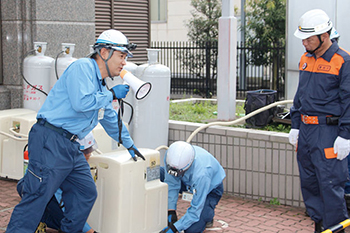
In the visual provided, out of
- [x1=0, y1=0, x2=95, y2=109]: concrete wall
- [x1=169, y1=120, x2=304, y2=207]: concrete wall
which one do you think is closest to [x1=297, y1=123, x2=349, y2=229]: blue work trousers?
Result: [x1=169, y1=120, x2=304, y2=207]: concrete wall

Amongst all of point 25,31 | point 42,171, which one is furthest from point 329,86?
point 25,31

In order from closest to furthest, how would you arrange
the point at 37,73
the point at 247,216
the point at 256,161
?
the point at 247,216 → the point at 256,161 → the point at 37,73

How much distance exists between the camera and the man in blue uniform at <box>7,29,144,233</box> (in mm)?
4418

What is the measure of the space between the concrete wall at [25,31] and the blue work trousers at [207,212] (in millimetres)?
3613

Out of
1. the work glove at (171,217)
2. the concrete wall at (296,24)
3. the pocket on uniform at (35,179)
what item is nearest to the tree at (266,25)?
the concrete wall at (296,24)

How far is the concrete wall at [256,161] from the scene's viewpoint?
6250mm

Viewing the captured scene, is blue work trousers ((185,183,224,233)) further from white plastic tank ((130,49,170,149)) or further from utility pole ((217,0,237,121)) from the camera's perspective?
utility pole ((217,0,237,121))

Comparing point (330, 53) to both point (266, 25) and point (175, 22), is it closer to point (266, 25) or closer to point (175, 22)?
point (266, 25)

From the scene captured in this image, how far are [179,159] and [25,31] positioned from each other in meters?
3.84

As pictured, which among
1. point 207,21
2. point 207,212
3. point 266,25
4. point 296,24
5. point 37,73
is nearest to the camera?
point 207,212

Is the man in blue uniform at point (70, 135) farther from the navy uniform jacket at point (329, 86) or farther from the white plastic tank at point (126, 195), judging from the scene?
the navy uniform jacket at point (329, 86)

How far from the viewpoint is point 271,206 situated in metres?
6.32

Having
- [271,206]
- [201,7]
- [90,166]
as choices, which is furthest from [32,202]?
[201,7]

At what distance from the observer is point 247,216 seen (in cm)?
596
